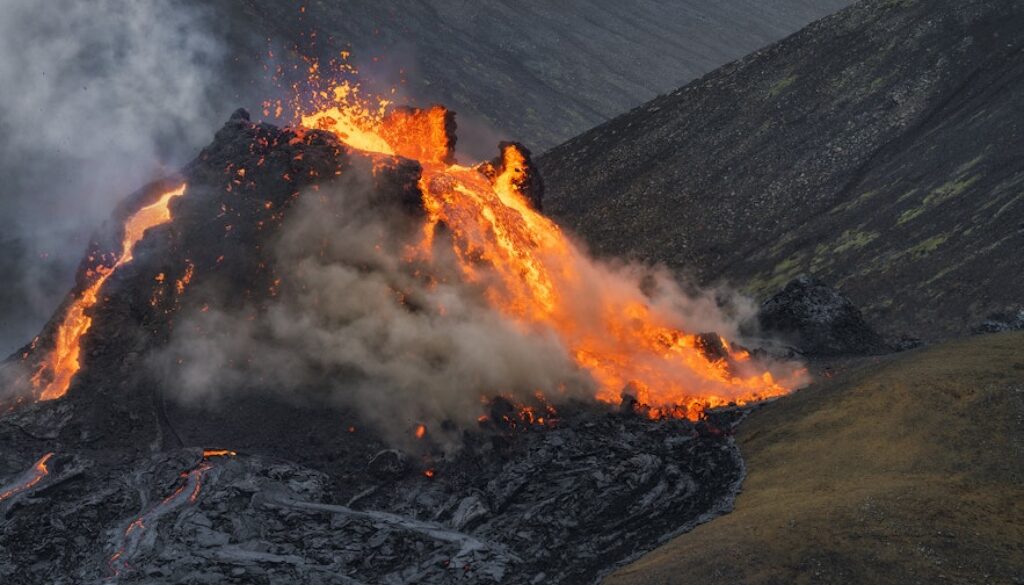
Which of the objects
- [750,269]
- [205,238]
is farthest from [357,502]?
[750,269]

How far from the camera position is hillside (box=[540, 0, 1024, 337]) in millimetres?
41562

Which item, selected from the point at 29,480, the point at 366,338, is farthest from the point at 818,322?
the point at 29,480

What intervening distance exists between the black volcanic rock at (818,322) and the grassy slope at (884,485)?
262 inches

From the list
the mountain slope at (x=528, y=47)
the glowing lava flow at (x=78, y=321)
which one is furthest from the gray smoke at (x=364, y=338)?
the mountain slope at (x=528, y=47)

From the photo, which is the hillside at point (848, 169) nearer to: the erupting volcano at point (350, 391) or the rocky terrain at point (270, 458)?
the erupting volcano at point (350, 391)

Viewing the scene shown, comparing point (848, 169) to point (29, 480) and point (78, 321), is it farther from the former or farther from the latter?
point (29, 480)

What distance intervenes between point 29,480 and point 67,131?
1857 inches

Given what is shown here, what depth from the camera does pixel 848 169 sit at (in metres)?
53.6

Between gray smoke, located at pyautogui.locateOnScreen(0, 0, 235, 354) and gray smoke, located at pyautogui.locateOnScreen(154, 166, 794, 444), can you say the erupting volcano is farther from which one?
gray smoke, located at pyautogui.locateOnScreen(0, 0, 235, 354)

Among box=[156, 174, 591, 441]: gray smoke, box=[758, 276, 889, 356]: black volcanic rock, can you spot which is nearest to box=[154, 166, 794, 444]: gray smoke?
box=[156, 174, 591, 441]: gray smoke

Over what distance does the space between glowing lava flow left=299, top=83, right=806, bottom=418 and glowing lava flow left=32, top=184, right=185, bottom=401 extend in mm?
6284

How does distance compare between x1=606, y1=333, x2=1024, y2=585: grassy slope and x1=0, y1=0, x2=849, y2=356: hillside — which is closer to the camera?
x1=606, y1=333, x2=1024, y2=585: grassy slope

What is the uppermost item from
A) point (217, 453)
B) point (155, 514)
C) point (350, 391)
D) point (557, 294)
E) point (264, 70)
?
point (264, 70)

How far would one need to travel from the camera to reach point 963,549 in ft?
54.6
